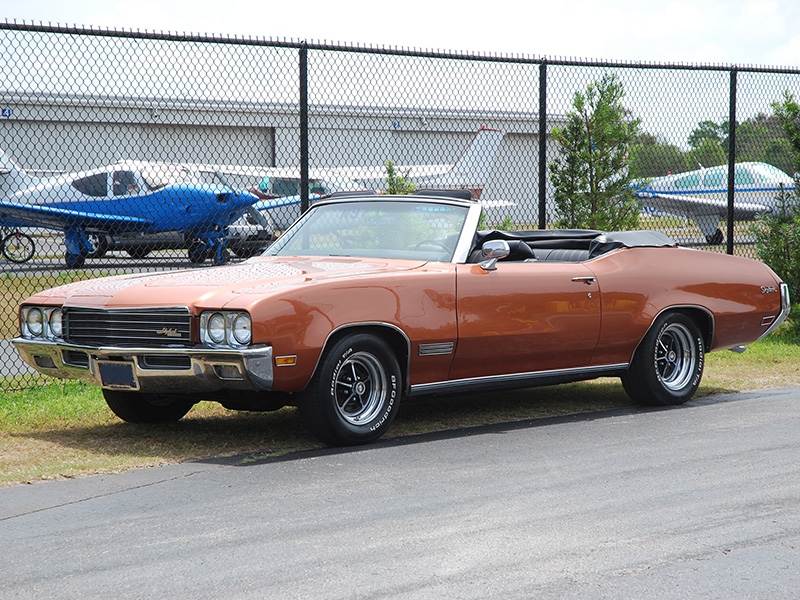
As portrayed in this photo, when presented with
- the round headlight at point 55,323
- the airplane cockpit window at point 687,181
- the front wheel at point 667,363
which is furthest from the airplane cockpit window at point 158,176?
the front wheel at point 667,363

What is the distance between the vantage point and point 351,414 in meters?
6.42

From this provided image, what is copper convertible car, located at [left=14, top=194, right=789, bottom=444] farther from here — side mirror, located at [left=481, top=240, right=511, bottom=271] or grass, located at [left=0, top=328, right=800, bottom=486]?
grass, located at [left=0, top=328, right=800, bottom=486]

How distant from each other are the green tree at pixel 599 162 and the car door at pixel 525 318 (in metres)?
3.88

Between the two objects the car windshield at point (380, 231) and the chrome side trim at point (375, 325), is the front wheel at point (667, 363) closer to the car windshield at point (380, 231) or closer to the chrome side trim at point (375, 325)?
the car windshield at point (380, 231)

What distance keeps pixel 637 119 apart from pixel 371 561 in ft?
27.3

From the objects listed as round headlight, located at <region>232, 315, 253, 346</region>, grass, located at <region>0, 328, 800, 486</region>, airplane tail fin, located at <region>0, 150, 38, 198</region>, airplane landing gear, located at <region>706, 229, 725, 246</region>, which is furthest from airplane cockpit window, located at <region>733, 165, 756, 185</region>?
airplane tail fin, located at <region>0, 150, 38, 198</region>

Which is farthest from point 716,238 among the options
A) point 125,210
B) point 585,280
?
point 125,210

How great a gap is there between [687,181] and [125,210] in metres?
8.24

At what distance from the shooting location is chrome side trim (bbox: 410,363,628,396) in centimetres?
677

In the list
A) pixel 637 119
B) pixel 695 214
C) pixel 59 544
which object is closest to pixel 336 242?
pixel 59 544

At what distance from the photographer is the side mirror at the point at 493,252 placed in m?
6.86

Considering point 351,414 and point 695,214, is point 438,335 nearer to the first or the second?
point 351,414

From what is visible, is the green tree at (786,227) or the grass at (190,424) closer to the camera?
the grass at (190,424)

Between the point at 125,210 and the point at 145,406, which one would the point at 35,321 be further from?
the point at 125,210
